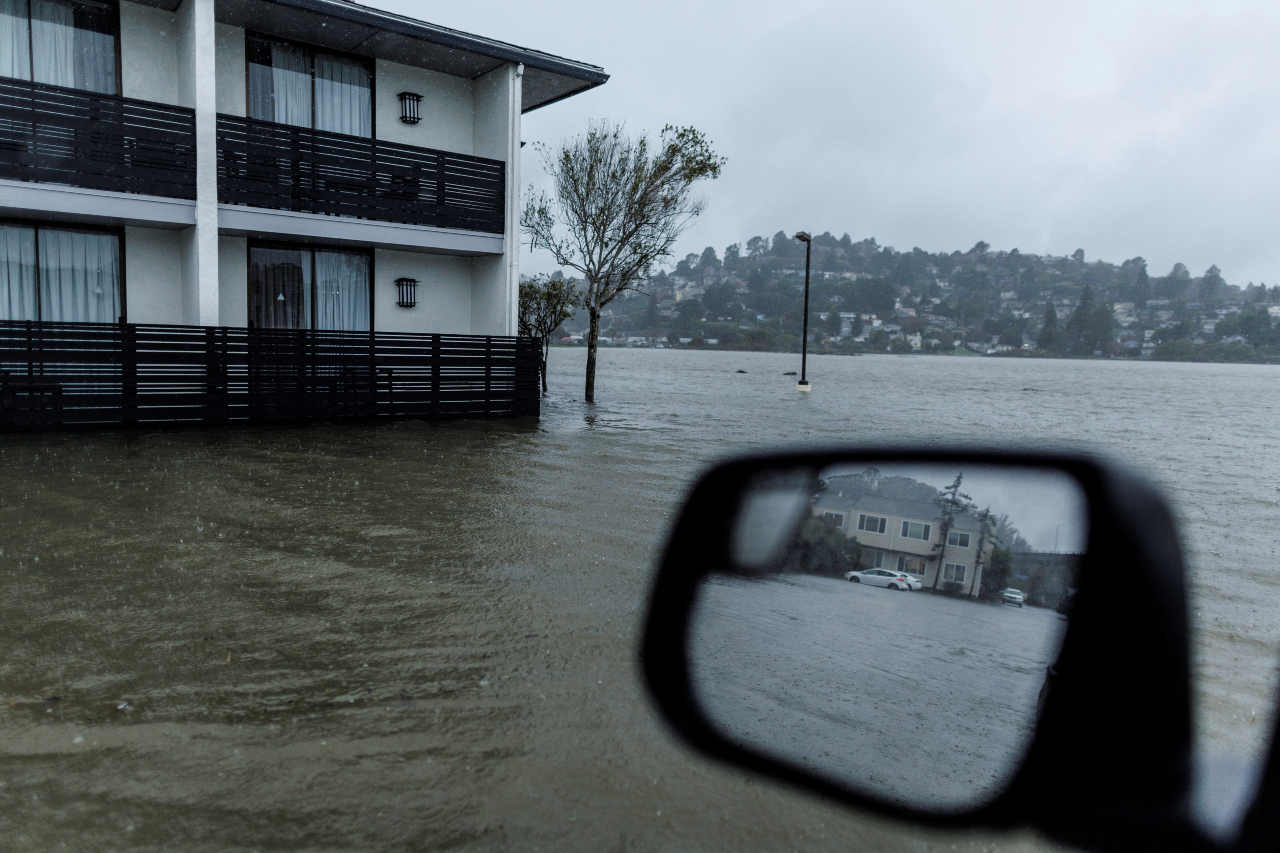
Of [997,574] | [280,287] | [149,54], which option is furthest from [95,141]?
[997,574]

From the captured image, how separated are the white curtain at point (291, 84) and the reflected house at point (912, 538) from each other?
48.7 ft

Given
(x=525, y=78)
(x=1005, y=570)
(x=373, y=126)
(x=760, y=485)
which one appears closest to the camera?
(x=1005, y=570)

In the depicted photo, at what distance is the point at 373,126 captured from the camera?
14883 millimetres

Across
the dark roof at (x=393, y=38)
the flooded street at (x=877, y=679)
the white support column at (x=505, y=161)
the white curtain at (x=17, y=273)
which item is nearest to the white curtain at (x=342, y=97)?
the dark roof at (x=393, y=38)

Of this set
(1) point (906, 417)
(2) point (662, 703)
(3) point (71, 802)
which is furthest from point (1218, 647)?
(1) point (906, 417)

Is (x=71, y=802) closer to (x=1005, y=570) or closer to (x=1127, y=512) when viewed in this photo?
(x=1005, y=570)

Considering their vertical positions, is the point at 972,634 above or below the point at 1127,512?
below

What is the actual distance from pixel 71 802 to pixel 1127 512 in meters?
2.78

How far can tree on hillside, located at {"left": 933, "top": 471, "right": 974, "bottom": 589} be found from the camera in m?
1.60

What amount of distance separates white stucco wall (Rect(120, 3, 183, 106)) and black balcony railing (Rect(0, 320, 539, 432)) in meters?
3.76

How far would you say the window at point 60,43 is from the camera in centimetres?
1187

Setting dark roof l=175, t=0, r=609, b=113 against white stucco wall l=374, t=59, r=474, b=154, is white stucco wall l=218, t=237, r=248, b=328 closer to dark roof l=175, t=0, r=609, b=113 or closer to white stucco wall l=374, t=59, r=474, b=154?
white stucco wall l=374, t=59, r=474, b=154

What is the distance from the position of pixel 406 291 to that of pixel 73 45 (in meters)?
5.97

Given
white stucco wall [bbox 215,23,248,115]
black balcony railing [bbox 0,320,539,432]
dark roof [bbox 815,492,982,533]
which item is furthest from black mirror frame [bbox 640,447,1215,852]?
white stucco wall [bbox 215,23,248,115]
